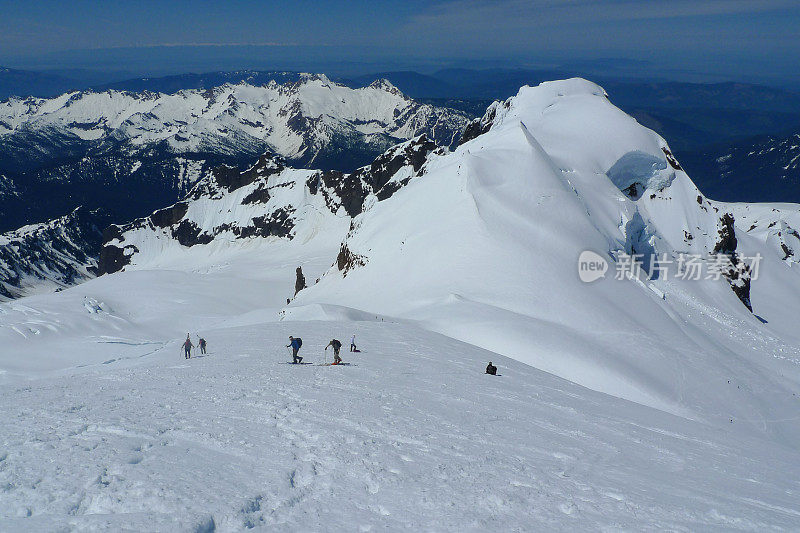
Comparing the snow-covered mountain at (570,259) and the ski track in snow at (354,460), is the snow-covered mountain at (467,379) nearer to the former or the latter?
the ski track in snow at (354,460)


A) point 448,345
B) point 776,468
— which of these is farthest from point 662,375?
point 776,468

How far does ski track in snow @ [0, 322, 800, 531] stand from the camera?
25.9 feet

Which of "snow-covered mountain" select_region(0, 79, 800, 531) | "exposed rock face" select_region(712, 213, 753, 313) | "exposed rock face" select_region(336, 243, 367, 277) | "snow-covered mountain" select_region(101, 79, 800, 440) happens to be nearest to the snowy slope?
"snow-covered mountain" select_region(101, 79, 800, 440)

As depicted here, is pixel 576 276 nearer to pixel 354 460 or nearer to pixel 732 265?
pixel 354 460

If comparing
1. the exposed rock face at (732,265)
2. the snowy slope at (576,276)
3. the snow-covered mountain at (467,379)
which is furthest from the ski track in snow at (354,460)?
the exposed rock face at (732,265)

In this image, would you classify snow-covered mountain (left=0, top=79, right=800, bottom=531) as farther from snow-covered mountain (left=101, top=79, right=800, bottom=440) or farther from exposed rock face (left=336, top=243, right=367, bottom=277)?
exposed rock face (left=336, top=243, right=367, bottom=277)

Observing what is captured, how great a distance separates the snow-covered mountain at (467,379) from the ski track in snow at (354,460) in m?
0.06

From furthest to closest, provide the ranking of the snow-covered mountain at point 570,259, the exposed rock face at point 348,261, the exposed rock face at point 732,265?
the exposed rock face at point 732,265
the exposed rock face at point 348,261
the snow-covered mountain at point 570,259

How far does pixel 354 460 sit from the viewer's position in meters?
10.2

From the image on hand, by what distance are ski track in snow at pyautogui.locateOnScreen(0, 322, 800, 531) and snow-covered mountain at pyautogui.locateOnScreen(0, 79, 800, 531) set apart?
6 cm

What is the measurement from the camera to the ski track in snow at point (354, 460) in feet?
25.9

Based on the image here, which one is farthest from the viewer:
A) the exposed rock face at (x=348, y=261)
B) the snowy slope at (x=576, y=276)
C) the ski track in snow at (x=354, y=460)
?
the exposed rock face at (x=348, y=261)

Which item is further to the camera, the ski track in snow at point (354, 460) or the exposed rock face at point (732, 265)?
the exposed rock face at point (732, 265)

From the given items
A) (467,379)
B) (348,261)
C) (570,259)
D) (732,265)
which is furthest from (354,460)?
(732,265)
